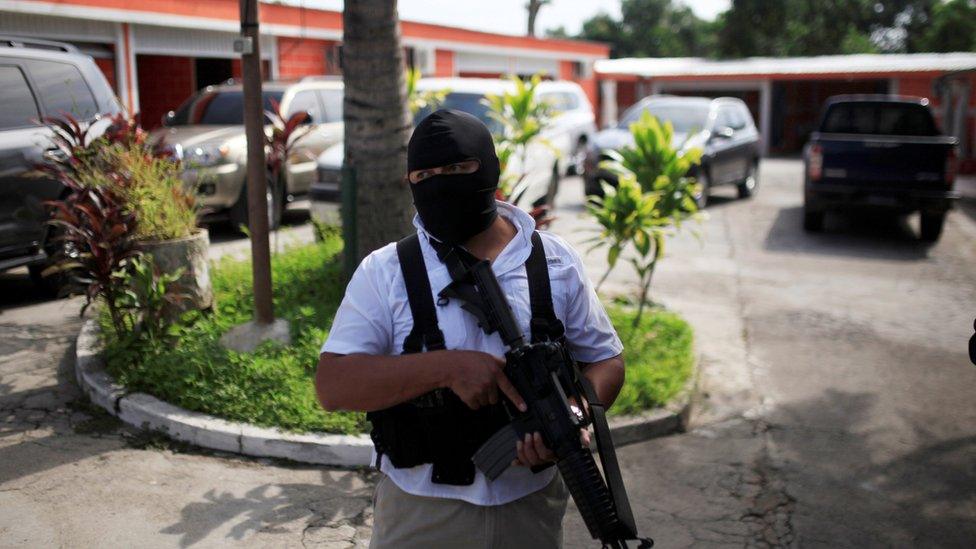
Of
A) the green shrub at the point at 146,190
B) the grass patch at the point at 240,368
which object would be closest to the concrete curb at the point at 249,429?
the grass patch at the point at 240,368

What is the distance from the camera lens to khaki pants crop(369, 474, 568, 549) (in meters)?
2.20

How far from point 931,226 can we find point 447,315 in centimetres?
1123

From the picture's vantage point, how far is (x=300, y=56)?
63.0 feet

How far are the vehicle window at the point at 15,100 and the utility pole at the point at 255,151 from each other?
8.60ft

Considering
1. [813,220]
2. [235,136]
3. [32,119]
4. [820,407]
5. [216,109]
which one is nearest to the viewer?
[820,407]

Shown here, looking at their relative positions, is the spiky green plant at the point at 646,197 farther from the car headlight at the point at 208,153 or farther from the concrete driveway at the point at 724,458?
the car headlight at the point at 208,153

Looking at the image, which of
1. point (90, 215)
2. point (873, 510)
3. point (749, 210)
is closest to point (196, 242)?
point (90, 215)

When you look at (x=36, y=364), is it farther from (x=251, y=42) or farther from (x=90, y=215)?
(x=251, y=42)

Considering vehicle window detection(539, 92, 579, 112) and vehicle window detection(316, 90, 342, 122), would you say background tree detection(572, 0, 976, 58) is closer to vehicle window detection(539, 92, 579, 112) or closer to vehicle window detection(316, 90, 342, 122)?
vehicle window detection(539, 92, 579, 112)

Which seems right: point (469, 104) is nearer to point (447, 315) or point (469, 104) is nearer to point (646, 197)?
point (646, 197)

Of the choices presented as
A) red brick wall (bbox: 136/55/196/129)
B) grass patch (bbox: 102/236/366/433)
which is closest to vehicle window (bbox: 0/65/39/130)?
grass patch (bbox: 102/236/366/433)

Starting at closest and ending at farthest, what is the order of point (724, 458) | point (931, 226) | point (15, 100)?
point (724, 458)
point (15, 100)
point (931, 226)

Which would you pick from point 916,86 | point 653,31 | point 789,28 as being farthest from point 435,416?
point 653,31

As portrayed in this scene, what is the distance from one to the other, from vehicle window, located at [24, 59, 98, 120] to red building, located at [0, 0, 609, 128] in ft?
7.39
